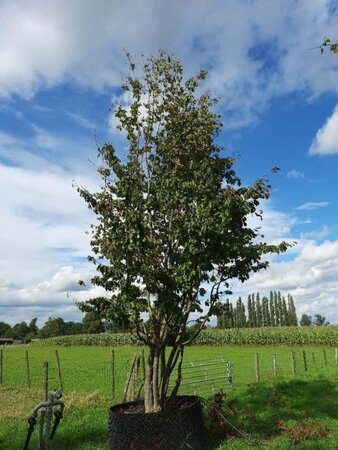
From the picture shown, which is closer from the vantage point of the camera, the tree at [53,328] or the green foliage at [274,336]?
the green foliage at [274,336]

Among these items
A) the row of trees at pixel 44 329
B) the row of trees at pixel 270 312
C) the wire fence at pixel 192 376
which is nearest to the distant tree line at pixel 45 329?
the row of trees at pixel 44 329

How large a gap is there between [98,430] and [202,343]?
58580 mm

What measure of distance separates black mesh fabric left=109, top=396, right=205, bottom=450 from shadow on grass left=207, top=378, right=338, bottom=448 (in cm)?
127

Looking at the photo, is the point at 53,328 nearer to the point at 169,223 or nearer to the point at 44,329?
the point at 44,329

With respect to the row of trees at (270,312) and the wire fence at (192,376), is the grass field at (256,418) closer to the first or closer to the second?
the wire fence at (192,376)

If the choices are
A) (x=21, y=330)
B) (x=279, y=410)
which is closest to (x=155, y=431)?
(x=279, y=410)

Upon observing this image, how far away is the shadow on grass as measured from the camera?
1219cm

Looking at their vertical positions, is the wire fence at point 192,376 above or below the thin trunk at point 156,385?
below

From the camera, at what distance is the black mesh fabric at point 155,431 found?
10188 millimetres

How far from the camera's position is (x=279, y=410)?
1404 centimetres

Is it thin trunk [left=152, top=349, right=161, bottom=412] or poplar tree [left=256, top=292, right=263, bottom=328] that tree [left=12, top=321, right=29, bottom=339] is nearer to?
poplar tree [left=256, top=292, right=263, bottom=328]

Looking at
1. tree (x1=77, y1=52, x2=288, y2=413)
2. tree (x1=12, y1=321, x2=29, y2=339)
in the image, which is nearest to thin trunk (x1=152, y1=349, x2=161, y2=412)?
tree (x1=77, y1=52, x2=288, y2=413)

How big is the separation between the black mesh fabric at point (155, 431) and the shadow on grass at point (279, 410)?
4.17 ft

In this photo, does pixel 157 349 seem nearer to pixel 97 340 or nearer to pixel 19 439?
pixel 19 439
